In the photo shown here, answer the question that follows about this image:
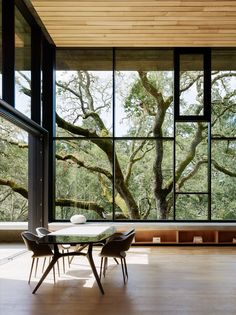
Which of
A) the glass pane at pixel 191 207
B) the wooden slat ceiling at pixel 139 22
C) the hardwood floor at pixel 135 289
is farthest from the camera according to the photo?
the glass pane at pixel 191 207

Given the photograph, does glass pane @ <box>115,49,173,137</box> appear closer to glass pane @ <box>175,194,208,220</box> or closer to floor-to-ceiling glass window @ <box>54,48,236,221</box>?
floor-to-ceiling glass window @ <box>54,48,236,221</box>

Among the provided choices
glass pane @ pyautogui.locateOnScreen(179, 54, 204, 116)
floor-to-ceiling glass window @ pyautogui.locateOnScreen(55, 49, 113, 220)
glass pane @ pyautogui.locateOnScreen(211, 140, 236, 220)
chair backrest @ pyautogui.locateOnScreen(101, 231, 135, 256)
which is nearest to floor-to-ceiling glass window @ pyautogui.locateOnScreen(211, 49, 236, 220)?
glass pane @ pyautogui.locateOnScreen(211, 140, 236, 220)

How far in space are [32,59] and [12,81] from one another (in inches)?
64.9

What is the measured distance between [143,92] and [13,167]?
3570mm

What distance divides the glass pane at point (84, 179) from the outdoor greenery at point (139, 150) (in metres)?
0.02

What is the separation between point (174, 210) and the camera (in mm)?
8391

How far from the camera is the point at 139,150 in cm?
848

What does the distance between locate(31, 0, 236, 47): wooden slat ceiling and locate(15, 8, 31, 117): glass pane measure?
40 cm

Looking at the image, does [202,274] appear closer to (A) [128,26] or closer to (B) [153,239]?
(B) [153,239]

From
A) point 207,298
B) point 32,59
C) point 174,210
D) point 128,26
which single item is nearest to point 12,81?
point 32,59

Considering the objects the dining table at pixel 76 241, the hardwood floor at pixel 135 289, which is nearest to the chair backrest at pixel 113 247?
the dining table at pixel 76 241

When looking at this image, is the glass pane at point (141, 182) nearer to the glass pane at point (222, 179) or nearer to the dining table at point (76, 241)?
the glass pane at point (222, 179)

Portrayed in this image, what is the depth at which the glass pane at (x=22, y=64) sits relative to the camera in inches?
240

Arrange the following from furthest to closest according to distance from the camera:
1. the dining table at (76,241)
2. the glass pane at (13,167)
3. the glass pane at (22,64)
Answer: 1. the glass pane at (13,167)
2. the glass pane at (22,64)
3. the dining table at (76,241)
